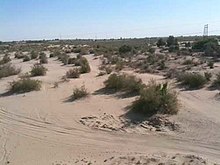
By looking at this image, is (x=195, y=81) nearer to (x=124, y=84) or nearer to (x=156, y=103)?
(x=124, y=84)

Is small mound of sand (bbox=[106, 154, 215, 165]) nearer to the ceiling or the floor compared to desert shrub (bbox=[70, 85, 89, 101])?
nearer to the floor

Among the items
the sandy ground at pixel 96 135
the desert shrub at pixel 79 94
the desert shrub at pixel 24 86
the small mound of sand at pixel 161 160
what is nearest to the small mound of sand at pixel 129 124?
the sandy ground at pixel 96 135

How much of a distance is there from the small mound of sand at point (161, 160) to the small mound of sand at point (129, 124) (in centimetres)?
316

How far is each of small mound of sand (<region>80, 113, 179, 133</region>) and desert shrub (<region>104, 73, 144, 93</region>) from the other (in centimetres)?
519

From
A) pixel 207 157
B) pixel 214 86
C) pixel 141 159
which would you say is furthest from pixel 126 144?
pixel 214 86

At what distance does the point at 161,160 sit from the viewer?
11289 mm

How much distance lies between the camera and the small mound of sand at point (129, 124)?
49.1 feet

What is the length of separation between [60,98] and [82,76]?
954 cm

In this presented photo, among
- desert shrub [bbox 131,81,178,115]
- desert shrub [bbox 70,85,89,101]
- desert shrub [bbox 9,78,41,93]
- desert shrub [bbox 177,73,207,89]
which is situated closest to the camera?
desert shrub [bbox 131,81,178,115]

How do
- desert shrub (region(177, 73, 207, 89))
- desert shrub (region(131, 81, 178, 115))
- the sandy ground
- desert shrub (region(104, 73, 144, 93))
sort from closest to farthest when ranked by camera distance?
the sandy ground < desert shrub (region(131, 81, 178, 115)) < desert shrub (region(104, 73, 144, 93)) < desert shrub (region(177, 73, 207, 89))

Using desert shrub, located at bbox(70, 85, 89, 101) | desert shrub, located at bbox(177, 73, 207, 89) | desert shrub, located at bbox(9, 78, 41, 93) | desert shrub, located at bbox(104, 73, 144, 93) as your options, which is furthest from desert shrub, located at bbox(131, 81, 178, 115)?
desert shrub, located at bbox(9, 78, 41, 93)

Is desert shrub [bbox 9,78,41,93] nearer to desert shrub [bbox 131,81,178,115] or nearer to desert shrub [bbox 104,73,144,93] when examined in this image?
desert shrub [bbox 104,73,144,93]

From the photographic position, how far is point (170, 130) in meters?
14.8

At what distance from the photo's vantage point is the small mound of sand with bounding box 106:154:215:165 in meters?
11.0
